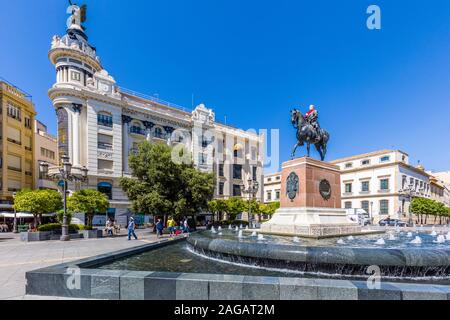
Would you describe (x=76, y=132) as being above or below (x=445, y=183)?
above

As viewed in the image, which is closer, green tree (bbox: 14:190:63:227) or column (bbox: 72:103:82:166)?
green tree (bbox: 14:190:63:227)

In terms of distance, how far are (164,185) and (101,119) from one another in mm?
16007

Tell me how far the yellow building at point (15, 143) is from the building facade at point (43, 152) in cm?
98

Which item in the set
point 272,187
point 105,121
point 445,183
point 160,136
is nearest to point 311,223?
point 105,121

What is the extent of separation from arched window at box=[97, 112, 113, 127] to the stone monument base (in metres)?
27.8

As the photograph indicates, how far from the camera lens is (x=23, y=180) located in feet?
116

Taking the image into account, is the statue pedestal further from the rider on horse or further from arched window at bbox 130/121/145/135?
arched window at bbox 130/121/145/135

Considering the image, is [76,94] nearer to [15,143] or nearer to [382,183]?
[15,143]

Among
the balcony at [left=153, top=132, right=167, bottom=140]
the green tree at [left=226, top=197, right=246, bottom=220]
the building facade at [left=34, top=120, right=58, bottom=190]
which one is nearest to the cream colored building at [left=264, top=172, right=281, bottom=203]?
the green tree at [left=226, top=197, right=246, bottom=220]

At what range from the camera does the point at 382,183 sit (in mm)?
48469

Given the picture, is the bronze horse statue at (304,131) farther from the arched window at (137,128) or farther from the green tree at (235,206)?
the arched window at (137,128)

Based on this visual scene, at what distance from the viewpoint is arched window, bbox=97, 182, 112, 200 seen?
3125cm

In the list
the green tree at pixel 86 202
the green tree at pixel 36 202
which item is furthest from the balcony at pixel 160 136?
the green tree at pixel 36 202
